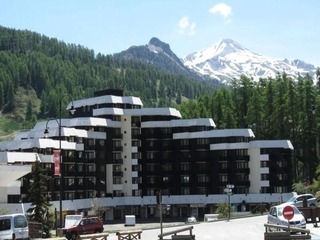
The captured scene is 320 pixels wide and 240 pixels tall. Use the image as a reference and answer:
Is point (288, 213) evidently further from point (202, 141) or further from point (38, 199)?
point (202, 141)

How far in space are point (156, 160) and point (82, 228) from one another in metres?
65.8

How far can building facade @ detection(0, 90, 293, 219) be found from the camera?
10581 centimetres

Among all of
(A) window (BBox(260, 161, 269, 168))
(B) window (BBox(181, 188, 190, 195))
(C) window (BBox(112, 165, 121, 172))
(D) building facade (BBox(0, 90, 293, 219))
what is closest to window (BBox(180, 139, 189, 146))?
(D) building facade (BBox(0, 90, 293, 219))

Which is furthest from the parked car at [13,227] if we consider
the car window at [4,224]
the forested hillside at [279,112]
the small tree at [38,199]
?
the forested hillside at [279,112]

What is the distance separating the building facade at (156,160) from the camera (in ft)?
347

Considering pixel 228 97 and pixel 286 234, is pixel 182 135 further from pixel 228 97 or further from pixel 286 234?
pixel 286 234

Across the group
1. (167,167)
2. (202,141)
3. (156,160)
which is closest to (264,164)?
(202,141)

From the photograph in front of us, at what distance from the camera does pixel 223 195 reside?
355 ft

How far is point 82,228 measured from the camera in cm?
5112

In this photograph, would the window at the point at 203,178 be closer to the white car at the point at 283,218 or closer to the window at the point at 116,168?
the window at the point at 116,168

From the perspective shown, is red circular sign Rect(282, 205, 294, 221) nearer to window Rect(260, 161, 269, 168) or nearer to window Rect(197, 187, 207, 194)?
window Rect(260, 161, 269, 168)

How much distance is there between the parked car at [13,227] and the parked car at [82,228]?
385 inches

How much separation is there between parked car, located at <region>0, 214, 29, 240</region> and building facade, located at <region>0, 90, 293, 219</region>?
198 ft

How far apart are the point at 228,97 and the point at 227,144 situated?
22506mm
